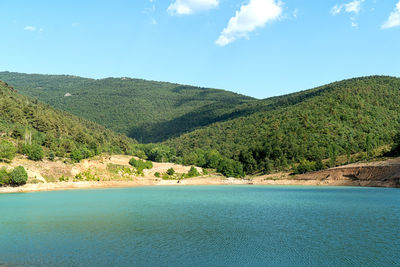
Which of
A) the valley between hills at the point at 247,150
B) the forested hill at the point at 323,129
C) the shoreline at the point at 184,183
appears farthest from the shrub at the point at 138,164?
the forested hill at the point at 323,129

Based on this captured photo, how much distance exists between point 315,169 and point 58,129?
75.0m

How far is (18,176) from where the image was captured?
2427 inches

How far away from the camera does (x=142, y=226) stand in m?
26.9

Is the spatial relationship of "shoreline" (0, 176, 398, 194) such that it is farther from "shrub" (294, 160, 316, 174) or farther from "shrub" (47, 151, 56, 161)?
"shrub" (47, 151, 56, 161)

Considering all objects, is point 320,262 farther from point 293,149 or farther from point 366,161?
point 293,149

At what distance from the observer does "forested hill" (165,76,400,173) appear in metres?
102

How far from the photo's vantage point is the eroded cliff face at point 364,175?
68219 mm

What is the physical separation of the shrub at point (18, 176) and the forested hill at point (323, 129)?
65.8 m

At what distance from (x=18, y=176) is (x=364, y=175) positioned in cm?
6985

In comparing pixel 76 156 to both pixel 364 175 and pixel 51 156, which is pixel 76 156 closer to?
pixel 51 156

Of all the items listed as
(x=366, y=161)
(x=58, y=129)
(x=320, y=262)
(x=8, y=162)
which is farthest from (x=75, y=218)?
(x=58, y=129)

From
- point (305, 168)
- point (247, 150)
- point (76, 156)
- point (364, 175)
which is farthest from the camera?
point (247, 150)

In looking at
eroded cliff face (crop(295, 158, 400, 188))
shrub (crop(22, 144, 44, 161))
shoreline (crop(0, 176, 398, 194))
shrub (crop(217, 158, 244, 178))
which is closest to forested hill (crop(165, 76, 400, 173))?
shrub (crop(217, 158, 244, 178))

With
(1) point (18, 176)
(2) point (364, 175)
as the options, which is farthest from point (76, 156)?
(2) point (364, 175)
